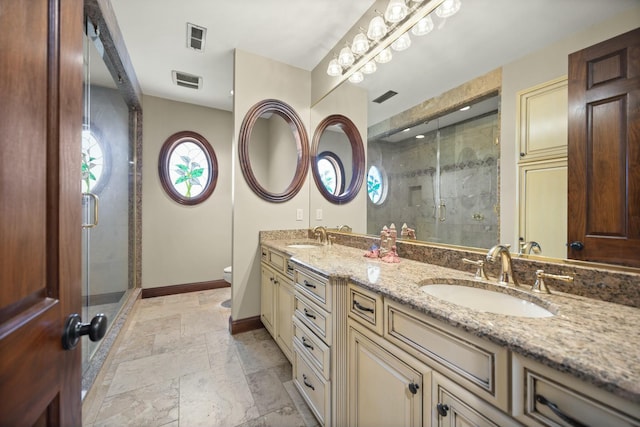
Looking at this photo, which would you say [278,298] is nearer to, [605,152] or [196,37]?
[605,152]

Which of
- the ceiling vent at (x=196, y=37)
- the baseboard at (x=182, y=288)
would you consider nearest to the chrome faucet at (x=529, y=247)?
the ceiling vent at (x=196, y=37)

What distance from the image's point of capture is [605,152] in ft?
2.84

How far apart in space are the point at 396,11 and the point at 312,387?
2262 millimetres

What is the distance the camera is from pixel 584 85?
917mm

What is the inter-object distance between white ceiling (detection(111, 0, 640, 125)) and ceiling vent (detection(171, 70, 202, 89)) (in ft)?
0.22

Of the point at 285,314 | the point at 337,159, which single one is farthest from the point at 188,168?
the point at 285,314

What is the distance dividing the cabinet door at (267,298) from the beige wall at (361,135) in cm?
72

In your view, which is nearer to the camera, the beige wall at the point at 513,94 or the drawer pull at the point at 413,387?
the drawer pull at the point at 413,387

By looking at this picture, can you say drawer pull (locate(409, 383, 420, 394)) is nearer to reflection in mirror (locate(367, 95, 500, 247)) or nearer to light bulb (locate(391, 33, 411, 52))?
reflection in mirror (locate(367, 95, 500, 247))

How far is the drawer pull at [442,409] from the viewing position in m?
0.75

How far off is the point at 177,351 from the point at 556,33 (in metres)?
2.92

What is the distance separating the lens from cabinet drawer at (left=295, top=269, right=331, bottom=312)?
127 cm

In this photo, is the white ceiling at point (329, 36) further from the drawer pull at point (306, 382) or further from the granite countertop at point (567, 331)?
the drawer pull at point (306, 382)

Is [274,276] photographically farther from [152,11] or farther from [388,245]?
[152,11]
